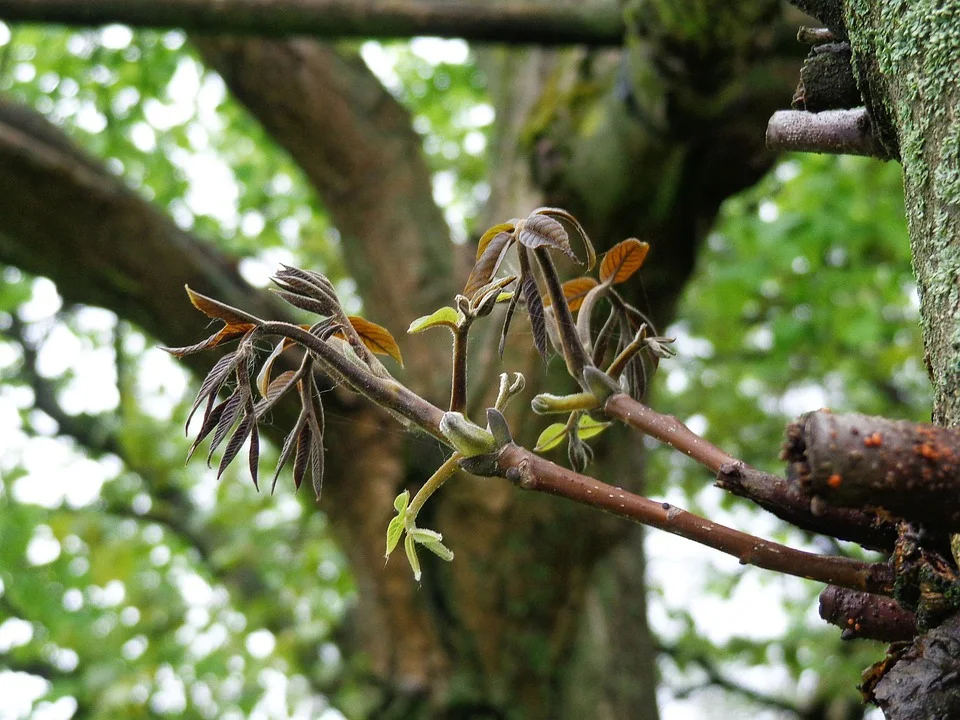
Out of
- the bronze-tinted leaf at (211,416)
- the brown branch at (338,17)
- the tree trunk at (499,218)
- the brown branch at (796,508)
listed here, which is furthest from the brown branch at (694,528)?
the brown branch at (338,17)

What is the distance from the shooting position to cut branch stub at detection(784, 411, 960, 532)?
55cm

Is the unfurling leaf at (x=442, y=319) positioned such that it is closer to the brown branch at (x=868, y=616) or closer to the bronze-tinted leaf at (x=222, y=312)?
the bronze-tinted leaf at (x=222, y=312)

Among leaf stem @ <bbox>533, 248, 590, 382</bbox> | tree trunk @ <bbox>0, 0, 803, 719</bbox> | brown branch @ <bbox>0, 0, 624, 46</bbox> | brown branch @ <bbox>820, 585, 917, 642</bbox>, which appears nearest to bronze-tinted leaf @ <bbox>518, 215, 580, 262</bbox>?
leaf stem @ <bbox>533, 248, 590, 382</bbox>

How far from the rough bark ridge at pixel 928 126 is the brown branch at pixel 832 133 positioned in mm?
39

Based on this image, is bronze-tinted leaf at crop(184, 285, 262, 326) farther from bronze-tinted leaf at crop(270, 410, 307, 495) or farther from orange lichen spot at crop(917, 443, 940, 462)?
orange lichen spot at crop(917, 443, 940, 462)

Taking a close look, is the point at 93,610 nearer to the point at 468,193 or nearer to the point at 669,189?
the point at 468,193

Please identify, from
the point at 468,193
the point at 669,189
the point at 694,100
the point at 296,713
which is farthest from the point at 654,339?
the point at 468,193

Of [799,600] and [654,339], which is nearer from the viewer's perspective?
[654,339]

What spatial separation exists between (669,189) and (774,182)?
2.25 m

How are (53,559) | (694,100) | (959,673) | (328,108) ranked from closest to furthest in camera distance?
(959,673) → (694,100) → (328,108) → (53,559)

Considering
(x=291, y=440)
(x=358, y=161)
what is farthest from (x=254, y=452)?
(x=358, y=161)

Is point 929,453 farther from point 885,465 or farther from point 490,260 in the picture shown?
point 490,260

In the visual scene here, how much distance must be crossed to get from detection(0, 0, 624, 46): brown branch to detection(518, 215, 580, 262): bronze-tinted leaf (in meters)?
1.76

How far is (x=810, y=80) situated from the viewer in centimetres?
85
